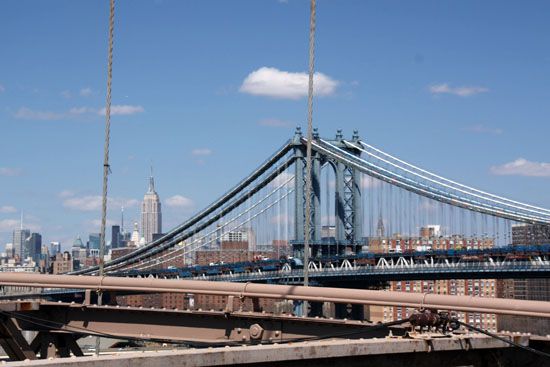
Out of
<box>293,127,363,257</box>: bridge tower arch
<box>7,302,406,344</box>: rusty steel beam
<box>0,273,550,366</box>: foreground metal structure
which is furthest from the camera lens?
<box>293,127,363,257</box>: bridge tower arch

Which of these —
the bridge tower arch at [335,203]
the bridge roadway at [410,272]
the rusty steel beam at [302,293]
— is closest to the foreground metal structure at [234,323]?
the rusty steel beam at [302,293]

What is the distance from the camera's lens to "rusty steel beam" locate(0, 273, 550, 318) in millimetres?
12445

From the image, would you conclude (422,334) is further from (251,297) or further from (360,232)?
(360,232)

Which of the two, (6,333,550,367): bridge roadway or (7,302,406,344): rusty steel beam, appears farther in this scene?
(7,302,406,344): rusty steel beam

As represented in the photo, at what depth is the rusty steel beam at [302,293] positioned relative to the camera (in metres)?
12.4

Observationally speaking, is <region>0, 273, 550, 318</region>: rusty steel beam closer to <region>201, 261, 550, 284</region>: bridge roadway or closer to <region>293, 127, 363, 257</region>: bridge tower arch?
<region>201, 261, 550, 284</region>: bridge roadway

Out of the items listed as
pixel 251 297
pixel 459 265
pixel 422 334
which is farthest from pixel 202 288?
pixel 459 265

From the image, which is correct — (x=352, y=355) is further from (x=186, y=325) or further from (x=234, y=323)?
(x=186, y=325)

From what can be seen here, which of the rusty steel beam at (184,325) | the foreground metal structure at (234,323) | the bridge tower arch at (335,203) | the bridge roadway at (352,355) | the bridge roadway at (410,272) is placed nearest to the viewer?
the bridge roadway at (352,355)

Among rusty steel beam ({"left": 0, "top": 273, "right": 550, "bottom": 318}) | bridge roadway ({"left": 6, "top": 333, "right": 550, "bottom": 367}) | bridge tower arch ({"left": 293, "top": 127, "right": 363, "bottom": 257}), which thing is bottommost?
bridge roadway ({"left": 6, "top": 333, "right": 550, "bottom": 367})

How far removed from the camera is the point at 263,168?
10706cm

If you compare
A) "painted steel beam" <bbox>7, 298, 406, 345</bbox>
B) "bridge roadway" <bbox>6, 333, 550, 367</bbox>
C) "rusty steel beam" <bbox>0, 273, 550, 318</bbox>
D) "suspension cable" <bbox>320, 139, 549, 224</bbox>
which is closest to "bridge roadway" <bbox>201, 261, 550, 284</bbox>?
"suspension cable" <bbox>320, 139, 549, 224</bbox>

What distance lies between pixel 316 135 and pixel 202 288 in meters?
90.1

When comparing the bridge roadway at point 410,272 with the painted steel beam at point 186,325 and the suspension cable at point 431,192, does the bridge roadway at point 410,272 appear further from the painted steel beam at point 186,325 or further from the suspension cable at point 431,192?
the painted steel beam at point 186,325
